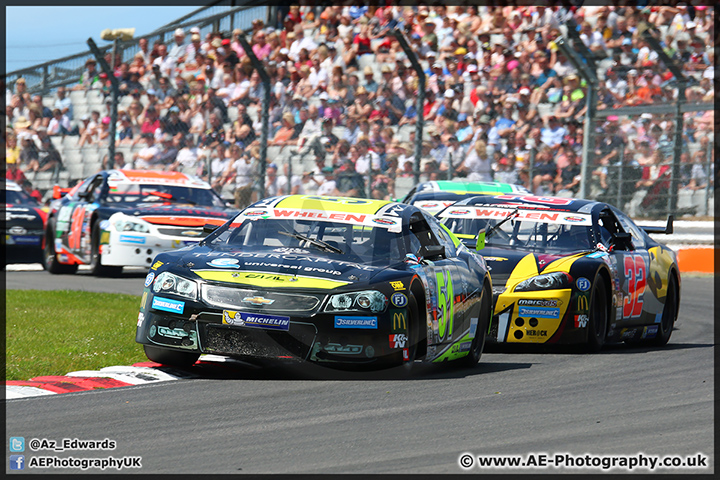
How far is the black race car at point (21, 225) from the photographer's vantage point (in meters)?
16.9

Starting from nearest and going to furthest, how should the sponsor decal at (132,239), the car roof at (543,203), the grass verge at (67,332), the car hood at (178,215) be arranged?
the grass verge at (67,332) → the car roof at (543,203) → the sponsor decal at (132,239) → the car hood at (178,215)

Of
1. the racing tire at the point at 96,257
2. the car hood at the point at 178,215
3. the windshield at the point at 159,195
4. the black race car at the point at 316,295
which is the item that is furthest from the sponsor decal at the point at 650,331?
the racing tire at the point at 96,257

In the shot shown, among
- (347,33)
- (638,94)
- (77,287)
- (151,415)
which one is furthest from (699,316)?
(347,33)

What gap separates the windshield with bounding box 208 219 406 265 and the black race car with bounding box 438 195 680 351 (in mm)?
1246

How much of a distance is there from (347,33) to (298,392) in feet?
56.5

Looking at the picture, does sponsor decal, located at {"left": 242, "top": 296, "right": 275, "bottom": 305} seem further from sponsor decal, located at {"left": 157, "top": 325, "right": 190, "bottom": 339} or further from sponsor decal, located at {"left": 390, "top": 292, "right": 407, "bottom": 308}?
sponsor decal, located at {"left": 390, "top": 292, "right": 407, "bottom": 308}

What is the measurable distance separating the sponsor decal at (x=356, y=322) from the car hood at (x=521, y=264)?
2378mm

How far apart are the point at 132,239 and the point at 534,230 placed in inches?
242

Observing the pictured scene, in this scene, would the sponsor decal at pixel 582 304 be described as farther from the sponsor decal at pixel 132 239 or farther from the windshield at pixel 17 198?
the windshield at pixel 17 198

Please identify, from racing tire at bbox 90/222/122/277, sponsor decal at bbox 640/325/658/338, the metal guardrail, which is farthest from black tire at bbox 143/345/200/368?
the metal guardrail

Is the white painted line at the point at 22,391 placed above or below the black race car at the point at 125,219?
below

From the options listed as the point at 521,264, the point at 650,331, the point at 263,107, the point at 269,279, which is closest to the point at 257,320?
the point at 269,279

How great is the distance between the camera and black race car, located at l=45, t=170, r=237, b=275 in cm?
1409

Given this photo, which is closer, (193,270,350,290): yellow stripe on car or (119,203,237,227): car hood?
(193,270,350,290): yellow stripe on car
